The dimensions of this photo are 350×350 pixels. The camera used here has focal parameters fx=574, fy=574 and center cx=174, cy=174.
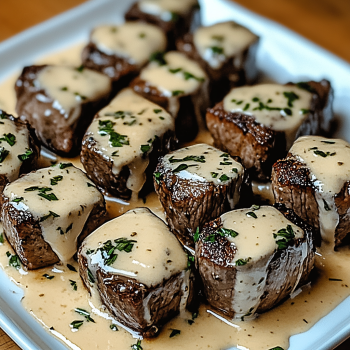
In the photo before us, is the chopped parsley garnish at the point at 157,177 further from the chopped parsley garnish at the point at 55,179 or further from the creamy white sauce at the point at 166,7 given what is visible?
the creamy white sauce at the point at 166,7

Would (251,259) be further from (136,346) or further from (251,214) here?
(136,346)

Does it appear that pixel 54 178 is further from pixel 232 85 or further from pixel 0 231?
pixel 232 85

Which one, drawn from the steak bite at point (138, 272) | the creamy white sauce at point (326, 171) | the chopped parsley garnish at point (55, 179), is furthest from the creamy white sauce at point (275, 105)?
the chopped parsley garnish at point (55, 179)

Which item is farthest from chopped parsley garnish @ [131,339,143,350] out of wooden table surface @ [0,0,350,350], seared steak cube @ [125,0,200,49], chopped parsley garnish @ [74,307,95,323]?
wooden table surface @ [0,0,350,350]

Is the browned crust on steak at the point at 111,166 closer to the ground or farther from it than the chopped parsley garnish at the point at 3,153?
closer to the ground

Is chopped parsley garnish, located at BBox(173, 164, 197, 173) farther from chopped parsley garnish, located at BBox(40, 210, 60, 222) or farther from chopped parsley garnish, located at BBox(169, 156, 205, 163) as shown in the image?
chopped parsley garnish, located at BBox(40, 210, 60, 222)

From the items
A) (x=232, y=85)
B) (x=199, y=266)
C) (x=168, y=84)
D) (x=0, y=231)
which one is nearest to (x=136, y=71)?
(x=168, y=84)

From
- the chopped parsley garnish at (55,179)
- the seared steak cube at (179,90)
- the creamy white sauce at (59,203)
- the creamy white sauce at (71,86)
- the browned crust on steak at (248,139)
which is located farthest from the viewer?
the seared steak cube at (179,90)
